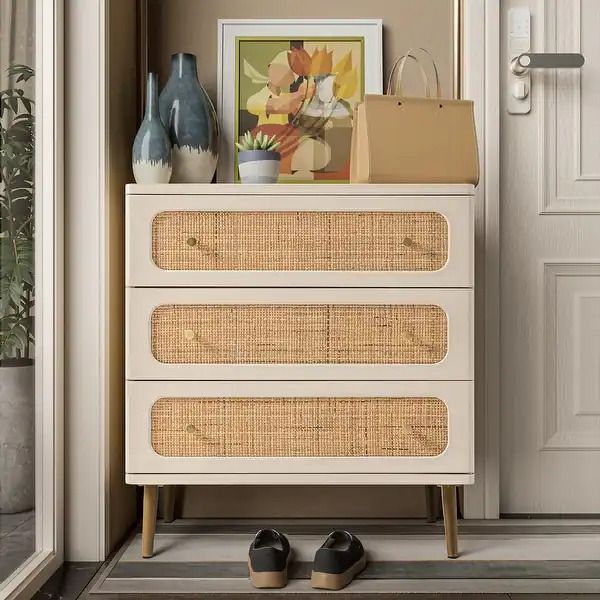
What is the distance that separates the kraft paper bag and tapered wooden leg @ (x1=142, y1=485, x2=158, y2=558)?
86 cm

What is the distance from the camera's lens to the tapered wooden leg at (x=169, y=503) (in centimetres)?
193

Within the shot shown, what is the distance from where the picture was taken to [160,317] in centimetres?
161

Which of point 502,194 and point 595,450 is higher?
point 502,194

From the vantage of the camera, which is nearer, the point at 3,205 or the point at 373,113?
the point at 3,205

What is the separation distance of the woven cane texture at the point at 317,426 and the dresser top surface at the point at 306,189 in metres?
0.46

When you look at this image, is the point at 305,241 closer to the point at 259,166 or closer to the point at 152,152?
the point at 259,166

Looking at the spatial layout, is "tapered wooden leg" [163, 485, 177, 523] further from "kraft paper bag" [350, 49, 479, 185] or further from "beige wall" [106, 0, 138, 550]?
"kraft paper bag" [350, 49, 479, 185]

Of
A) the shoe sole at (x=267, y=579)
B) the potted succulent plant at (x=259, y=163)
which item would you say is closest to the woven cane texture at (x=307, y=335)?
the potted succulent plant at (x=259, y=163)

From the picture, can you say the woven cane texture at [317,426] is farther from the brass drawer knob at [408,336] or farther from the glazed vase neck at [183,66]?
the glazed vase neck at [183,66]

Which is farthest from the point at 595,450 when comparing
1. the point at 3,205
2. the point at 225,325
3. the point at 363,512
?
the point at 3,205

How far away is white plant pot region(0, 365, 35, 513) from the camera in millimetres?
1379

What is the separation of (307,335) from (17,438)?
2.07ft

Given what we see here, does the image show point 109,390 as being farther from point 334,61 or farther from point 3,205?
point 334,61

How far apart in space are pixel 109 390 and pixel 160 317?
25 cm
